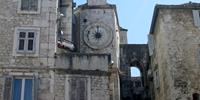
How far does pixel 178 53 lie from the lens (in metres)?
21.8

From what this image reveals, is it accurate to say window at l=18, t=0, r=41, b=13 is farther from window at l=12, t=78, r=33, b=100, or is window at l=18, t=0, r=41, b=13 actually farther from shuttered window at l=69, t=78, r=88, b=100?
shuttered window at l=69, t=78, r=88, b=100

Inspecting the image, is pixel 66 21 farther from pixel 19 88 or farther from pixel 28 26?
pixel 19 88

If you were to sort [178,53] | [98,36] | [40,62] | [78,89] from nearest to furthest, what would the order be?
1. [78,89]
2. [40,62]
3. [178,53]
4. [98,36]

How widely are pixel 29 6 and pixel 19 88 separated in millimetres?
4812

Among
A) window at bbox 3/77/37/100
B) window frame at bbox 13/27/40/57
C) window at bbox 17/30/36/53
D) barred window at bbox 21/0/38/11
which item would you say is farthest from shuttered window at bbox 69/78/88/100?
barred window at bbox 21/0/38/11

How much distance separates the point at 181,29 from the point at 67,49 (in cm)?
916

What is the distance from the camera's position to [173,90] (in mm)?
21078

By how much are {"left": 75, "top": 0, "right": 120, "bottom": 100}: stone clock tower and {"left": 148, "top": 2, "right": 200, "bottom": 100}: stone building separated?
8.75 metres

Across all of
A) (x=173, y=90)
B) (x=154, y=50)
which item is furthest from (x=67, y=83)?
(x=154, y=50)

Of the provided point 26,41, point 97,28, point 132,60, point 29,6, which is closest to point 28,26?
point 26,41

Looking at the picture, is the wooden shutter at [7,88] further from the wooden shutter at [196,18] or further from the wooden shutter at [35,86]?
the wooden shutter at [196,18]

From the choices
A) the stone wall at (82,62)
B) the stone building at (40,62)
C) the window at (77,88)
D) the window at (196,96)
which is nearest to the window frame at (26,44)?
the stone building at (40,62)

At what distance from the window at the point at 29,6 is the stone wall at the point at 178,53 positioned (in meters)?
8.36

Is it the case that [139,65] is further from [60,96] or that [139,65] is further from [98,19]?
[60,96]
